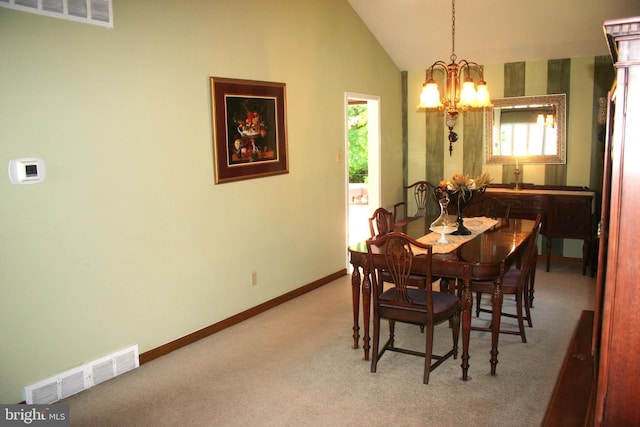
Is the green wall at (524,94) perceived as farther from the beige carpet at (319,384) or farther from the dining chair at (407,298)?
the dining chair at (407,298)

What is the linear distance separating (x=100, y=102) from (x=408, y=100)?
14.7 feet

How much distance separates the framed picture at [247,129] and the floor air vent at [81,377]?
147 cm

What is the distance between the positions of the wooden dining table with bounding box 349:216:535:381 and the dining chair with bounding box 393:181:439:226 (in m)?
2.70

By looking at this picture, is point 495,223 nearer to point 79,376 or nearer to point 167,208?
point 167,208

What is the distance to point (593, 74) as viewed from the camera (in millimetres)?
5816

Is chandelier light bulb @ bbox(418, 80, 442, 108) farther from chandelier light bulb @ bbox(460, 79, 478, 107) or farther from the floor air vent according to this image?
the floor air vent

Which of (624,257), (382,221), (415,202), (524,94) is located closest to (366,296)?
(382,221)

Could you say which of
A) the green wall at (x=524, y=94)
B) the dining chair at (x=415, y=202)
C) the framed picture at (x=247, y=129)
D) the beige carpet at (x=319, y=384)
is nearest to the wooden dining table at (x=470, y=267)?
the beige carpet at (x=319, y=384)

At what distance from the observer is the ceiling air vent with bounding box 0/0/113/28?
9.61 feet

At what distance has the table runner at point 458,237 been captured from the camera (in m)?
3.62

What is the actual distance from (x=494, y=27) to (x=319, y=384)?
13.8ft

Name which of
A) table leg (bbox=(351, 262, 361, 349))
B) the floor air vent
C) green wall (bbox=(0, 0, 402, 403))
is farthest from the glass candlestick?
the floor air vent

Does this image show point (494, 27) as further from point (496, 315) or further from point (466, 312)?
point (466, 312)

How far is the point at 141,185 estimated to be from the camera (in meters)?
3.63
